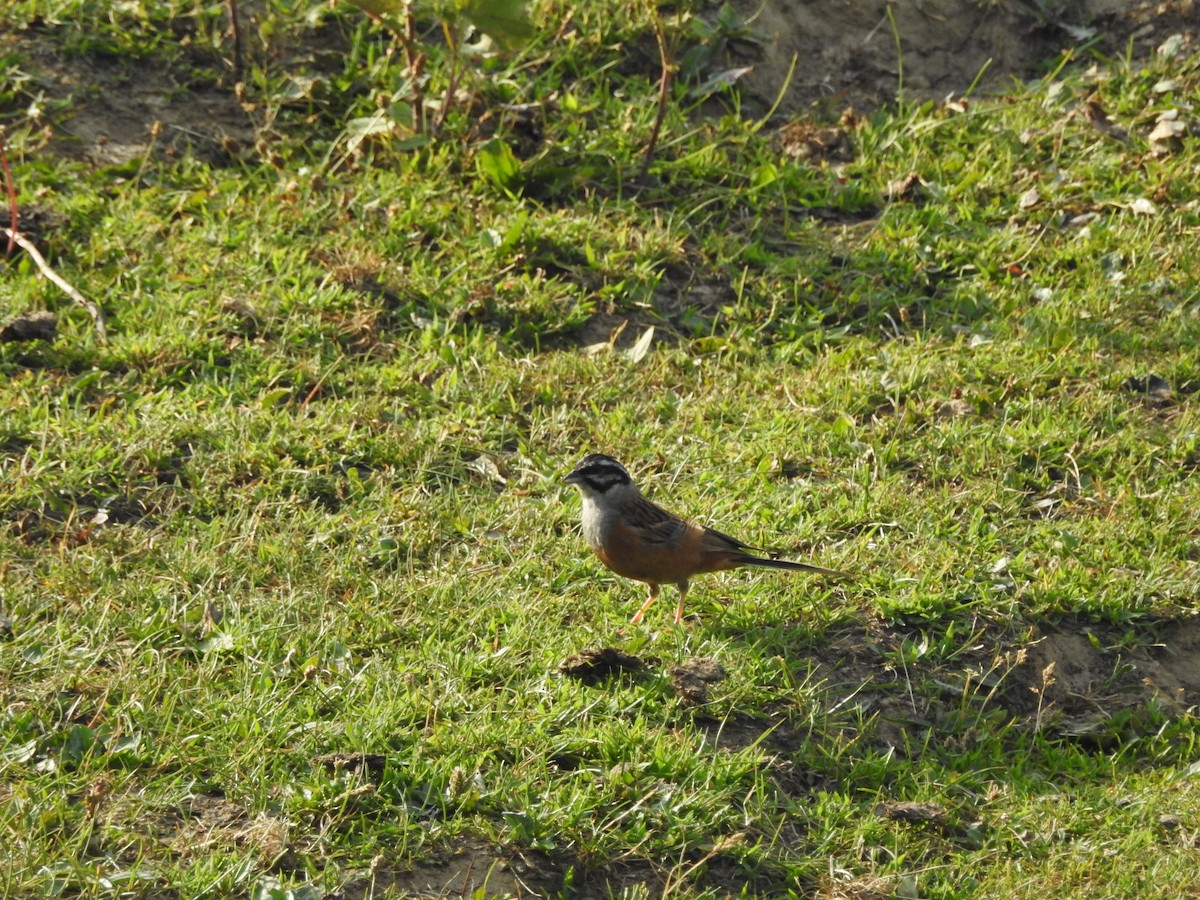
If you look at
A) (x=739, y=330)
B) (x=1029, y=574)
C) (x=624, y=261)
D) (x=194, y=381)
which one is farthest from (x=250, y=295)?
(x=1029, y=574)

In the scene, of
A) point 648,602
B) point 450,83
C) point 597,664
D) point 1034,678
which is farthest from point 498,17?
point 1034,678

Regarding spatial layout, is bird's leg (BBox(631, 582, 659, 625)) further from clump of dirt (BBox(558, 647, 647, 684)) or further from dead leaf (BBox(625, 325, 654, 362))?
dead leaf (BBox(625, 325, 654, 362))

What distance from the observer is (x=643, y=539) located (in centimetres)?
586

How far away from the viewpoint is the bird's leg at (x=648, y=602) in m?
6.03

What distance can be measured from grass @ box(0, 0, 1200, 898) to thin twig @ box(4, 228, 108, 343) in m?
0.08

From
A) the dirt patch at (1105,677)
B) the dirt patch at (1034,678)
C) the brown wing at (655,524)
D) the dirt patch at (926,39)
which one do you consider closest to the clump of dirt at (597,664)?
the brown wing at (655,524)

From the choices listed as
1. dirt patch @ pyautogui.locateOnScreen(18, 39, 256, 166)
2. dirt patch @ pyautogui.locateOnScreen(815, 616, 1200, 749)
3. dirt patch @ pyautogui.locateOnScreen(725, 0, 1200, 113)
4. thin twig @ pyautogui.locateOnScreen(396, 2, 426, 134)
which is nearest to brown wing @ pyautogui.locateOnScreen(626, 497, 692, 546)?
dirt patch @ pyautogui.locateOnScreen(815, 616, 1200, 749)

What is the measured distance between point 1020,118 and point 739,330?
296cm

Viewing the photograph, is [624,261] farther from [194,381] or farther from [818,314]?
[194,381]

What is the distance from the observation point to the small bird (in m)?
5.89

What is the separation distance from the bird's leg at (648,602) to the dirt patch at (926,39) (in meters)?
4.83

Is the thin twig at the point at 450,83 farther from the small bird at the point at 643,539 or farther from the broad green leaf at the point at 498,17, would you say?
the small bird at the point at 643,539

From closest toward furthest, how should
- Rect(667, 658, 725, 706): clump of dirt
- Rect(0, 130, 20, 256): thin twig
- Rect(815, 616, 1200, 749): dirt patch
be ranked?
Rect(667, 658, 725, 706): clump of dirt < Rect(815, 616, 1200, 749): dirt patch < Rect(0, 130, 20, 256): thin twig

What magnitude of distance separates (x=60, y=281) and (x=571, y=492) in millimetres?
3068
